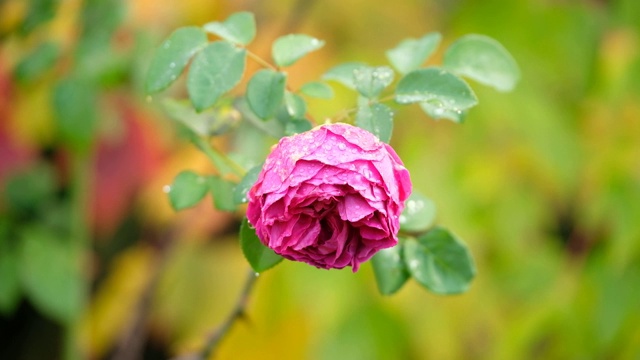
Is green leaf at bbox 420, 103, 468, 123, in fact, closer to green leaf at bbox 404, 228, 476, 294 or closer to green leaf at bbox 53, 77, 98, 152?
green leaf at bbox 404, 228, 476, 294

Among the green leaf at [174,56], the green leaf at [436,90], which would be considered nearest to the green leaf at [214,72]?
the green leaf at [174,56]

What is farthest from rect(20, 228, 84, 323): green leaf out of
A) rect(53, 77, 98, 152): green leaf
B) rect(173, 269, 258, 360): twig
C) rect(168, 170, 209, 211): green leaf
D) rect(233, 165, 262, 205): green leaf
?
rect(233, 165, 262, 205): green leaf

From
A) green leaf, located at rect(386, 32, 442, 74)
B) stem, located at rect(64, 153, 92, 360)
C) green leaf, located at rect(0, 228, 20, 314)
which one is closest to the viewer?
green leaf, located at rect(386, 32, 442, 74)

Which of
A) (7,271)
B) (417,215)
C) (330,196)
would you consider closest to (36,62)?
(7,271)

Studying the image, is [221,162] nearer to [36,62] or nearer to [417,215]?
[417,215]

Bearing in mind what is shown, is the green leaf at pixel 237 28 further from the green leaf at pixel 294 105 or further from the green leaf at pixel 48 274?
the green leaf at pixel 48 274
